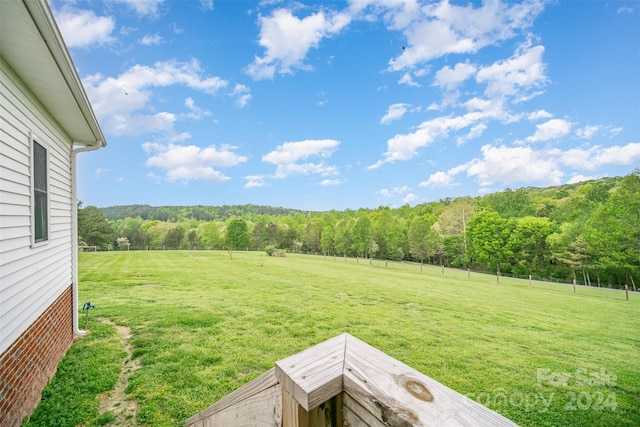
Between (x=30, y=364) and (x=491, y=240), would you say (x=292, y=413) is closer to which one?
(x=30, y=364)

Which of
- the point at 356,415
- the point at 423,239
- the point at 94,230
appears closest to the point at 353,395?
the point at 356,415

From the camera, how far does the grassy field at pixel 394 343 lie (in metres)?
3.67

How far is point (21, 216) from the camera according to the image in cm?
286

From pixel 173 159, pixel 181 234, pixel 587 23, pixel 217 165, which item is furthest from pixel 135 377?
pixel 217 165

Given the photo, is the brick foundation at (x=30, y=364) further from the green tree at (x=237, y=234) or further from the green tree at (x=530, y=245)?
the green tree at (x=237, y=234)

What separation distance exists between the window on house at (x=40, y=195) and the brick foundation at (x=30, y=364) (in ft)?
3.53

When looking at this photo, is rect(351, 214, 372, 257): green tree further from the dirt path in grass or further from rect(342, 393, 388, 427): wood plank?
rect(342, 393, 388, 427): wood plank

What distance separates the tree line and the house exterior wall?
26.4 m

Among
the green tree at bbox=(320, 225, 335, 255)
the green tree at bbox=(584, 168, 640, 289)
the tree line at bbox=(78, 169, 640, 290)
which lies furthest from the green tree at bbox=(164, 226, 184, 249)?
the green tree at bbox=(584, 168, 640, 289)

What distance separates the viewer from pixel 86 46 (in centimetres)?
848

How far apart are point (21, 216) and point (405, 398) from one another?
408 centimetres

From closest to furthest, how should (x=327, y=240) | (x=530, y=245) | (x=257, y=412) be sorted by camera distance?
(x=257, y=412) < (x=530, y=245) < (x=327, y=240)

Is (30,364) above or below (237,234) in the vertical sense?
above

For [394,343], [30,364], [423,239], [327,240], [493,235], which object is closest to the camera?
[30,364]
